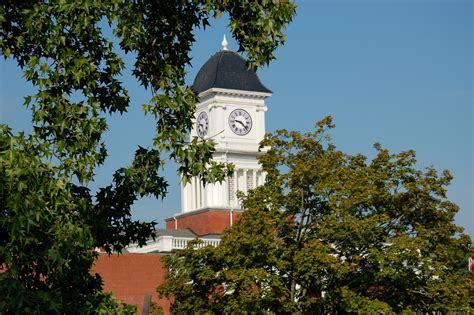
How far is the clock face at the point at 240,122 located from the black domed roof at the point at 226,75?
1.87 metres

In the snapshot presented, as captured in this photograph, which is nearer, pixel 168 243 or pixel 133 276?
pixel 133 276

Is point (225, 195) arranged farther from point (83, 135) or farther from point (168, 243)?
point (83, 135)

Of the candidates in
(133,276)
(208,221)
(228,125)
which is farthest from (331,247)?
(228,125)

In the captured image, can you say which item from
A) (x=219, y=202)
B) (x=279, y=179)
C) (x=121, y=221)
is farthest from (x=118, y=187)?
(x=219, y=202)

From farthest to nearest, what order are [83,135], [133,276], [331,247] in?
[133,276] → [331,247] → [83,135]

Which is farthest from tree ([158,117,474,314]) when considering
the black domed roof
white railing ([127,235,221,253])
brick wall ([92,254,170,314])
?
the black domed roof

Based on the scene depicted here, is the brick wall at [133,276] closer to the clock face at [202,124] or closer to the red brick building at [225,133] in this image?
the red brick building at [225,133]

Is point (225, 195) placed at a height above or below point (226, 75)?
below

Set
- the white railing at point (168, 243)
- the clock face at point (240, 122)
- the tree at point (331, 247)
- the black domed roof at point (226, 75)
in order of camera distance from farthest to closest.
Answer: the clock face at point (240, 122), the black domed roof at point (226, 75), the white railing at point (168, 243), the tree at point (331, 247)

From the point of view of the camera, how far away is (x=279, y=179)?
3803 centimetres

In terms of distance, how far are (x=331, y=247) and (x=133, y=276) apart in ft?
53.7

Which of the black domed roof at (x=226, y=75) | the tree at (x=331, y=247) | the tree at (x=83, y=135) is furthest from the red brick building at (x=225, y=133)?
the tree at (x=83, y=135)

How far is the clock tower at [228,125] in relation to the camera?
2960 inches

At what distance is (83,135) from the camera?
561 inches
